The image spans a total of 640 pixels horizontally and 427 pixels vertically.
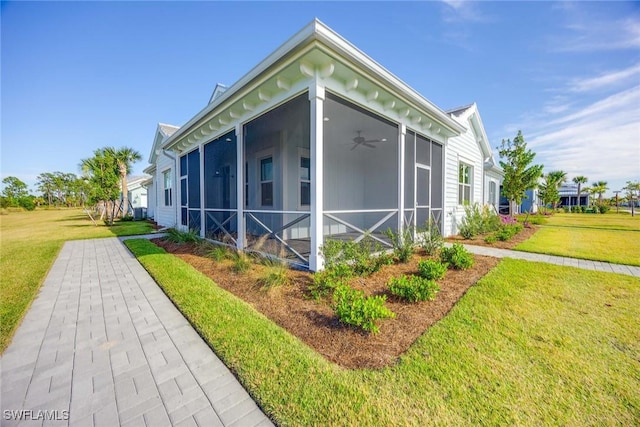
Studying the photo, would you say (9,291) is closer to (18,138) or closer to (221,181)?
(221,181)

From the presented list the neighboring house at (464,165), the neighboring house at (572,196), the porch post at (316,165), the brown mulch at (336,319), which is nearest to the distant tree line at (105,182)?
the brown mulch at (336,319)

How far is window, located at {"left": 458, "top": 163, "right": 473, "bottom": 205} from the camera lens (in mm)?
10075

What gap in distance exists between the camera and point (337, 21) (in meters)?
6.73

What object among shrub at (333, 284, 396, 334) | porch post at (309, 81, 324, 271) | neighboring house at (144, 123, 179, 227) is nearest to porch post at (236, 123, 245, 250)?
porch post at (309, 81, 324, 271)

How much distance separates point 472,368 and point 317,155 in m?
3.53

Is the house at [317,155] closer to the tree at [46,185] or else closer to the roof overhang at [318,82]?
the roof overhang at [318,82]

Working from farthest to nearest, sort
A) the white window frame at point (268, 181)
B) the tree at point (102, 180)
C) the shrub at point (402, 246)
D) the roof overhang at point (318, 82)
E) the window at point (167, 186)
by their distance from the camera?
the tree at point (102, 180) → the window at point (167, 186) → the white window frame at point (268, 181) → the shrub at point (402, 246) → the roof overhang at point (318, 82)

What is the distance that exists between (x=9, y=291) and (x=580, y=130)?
20.8 m

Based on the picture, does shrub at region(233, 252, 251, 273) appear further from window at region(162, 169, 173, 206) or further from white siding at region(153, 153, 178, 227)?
window at region(162, 169, 173, 206)

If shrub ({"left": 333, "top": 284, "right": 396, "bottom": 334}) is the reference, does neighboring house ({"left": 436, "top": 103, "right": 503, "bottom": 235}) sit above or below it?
above

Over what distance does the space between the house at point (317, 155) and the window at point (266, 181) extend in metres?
0.04

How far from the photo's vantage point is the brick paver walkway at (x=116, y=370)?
171cm

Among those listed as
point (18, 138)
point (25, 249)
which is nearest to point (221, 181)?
point (25, 249)

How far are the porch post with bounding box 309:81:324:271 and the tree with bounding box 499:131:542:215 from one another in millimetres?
12927
